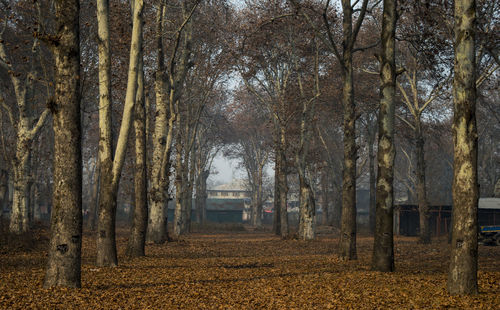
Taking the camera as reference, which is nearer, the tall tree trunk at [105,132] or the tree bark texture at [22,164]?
the tall tree trunk at [105,132]

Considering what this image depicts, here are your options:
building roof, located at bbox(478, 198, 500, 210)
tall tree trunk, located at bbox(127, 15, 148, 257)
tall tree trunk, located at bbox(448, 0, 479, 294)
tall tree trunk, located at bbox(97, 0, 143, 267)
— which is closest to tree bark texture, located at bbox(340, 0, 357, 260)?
tall tree trunk, located at bbox(127, 15, 148, 257)

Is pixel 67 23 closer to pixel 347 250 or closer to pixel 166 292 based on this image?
pixel 166 292

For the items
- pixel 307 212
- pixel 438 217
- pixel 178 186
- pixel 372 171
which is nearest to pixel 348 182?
pixel 307 212

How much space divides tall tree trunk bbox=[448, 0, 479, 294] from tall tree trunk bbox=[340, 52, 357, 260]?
7.23 meters

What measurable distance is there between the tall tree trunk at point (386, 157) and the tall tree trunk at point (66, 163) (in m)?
7.74

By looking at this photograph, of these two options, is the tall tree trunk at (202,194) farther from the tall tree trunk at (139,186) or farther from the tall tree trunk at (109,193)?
the tall tree trunk at (109,193)

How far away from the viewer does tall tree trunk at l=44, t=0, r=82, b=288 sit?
9.37m

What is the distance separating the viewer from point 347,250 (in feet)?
54.5

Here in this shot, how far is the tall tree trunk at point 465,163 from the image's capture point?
916cm

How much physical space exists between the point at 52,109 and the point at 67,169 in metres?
1.19

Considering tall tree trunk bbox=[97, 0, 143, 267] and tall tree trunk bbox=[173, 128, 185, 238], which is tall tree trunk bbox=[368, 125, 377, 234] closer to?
tall tree trunk bbox=[173, 128, 185, 238]

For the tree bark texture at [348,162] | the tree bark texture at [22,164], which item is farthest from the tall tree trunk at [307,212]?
the tree bark texture at [22,164]

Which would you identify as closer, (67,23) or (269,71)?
(67,23)

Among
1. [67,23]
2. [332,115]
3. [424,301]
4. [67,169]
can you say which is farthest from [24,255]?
[332,115]
